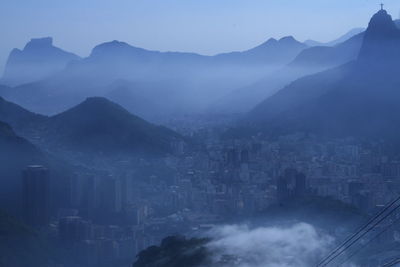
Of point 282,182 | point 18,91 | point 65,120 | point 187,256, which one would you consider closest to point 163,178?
point 282,182

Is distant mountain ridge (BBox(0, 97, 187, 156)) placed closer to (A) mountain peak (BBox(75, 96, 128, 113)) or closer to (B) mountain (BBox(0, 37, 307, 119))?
(A) mountain peak (BBox(75, 96, 128, 113))

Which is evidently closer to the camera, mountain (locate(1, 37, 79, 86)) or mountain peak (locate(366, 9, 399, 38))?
mountain peak (locate(366, 9, 399, 38))

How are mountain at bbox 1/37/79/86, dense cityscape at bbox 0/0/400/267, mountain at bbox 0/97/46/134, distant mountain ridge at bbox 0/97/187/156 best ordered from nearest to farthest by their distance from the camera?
dense cityscape at bbox 0/0/400/267, distant mountain ridge at bbox 0/97/187/156, mountain at bbox 0/97/46/134, mountain at bbox 1/37/79/86

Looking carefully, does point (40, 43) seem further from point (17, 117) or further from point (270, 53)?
point (17, 117)

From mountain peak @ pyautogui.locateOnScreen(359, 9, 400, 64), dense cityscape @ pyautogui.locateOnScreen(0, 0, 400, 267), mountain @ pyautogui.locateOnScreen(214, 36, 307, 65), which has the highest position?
mountain @ pyautogui.locateOnScreen(214, 36, 307, 65)

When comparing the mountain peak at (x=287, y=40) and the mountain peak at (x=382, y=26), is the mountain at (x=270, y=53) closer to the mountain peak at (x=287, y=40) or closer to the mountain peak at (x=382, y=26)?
the mountain peak at (x=287, y=40)

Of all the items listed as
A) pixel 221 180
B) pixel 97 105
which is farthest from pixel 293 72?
pixel 221 180

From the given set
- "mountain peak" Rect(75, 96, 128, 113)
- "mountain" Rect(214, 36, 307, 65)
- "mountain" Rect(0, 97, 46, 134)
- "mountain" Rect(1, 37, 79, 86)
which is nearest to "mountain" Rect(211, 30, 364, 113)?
"mountain" Rect(214, 36, 307, 65)

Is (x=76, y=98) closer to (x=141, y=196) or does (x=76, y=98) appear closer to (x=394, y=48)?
(x=394, y=48)
